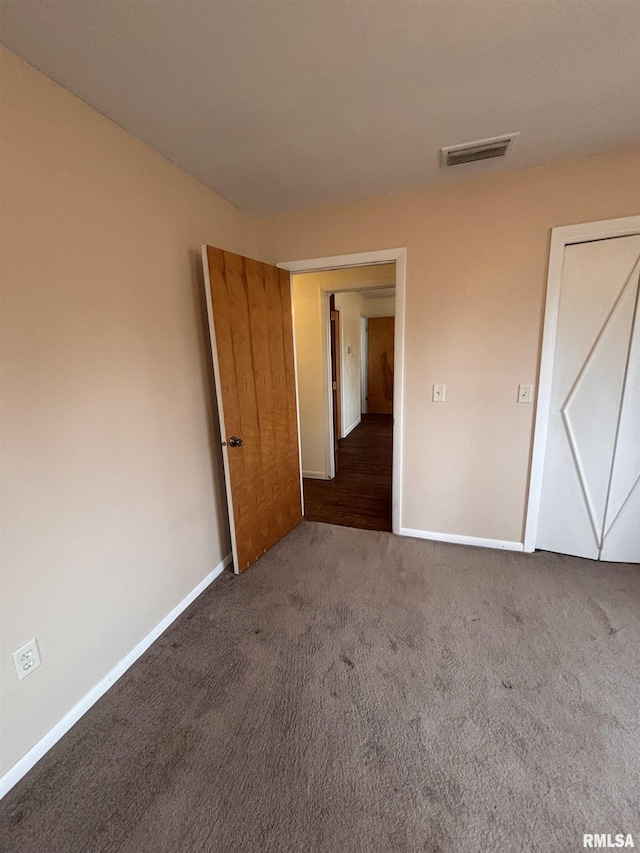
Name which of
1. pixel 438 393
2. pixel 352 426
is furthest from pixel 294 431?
pixel 352 426

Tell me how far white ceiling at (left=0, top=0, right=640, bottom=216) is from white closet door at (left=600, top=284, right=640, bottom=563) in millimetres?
1265

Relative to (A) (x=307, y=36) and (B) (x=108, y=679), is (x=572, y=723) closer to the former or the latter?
(B) (x=108, y=679)

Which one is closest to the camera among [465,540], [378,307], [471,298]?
[471,298]

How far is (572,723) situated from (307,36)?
264 cm

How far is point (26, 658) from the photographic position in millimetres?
1242

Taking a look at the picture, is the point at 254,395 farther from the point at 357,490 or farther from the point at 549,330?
the point at 549,330

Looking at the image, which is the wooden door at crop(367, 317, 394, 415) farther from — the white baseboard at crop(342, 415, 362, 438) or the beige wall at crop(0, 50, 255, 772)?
the beige wall at crop(0, 50, 255, 772)

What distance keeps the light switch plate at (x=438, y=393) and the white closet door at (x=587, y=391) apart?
2.17 feet

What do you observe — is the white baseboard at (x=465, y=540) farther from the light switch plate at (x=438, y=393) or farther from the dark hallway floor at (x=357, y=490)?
the light switch plate at (x=438, y=393)

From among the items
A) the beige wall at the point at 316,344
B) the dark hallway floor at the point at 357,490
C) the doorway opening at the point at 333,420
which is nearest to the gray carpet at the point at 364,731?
the dark hallway floor at the point at 357,490

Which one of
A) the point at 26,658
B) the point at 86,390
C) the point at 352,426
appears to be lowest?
the point at 352,426

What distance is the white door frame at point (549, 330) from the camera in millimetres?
1923

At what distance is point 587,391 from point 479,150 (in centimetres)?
152

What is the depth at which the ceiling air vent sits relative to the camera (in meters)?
1.73
